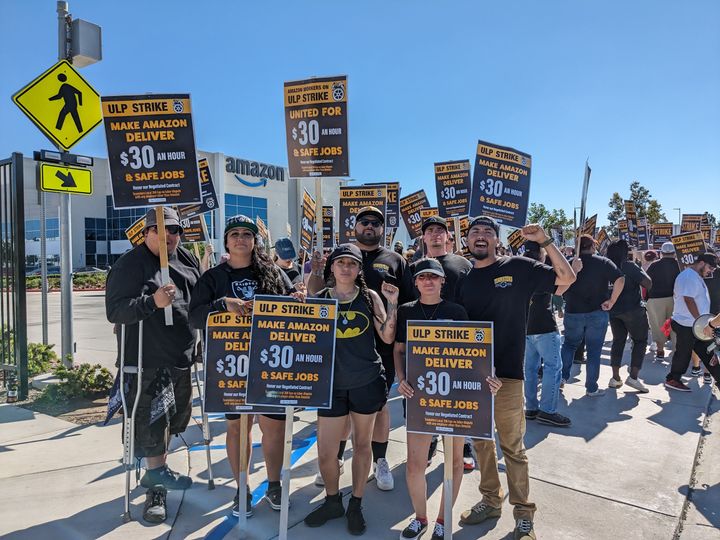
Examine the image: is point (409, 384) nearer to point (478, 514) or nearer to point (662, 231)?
point (478, 514)

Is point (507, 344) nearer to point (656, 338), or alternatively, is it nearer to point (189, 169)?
point (189, 169)

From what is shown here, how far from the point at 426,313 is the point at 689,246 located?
7.21 metres

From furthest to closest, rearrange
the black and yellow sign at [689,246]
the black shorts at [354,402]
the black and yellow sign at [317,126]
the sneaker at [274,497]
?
the black and yellow sign at [689,246]
the black and yellow sign at [317,126]
the sneaker at [274,497]
the black shorts at [354,402]

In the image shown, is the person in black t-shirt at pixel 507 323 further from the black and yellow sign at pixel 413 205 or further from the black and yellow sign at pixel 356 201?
the black and yellow sign at pixel 413 205

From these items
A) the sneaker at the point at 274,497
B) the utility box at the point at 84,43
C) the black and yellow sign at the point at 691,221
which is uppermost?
the utility box at the point at 84,43

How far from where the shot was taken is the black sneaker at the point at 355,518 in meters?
3.28

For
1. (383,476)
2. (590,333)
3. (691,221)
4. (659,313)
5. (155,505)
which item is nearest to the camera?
(155,505)

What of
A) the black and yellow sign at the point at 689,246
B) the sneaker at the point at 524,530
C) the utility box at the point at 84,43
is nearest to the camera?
the sneaker at the point at 524,530

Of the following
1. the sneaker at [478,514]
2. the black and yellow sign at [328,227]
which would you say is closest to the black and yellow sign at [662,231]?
the black and yellow sign at [328,227]

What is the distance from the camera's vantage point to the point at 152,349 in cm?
372

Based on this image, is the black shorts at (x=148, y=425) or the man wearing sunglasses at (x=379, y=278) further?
the man wearing sunglasses at (x=379, y=278)

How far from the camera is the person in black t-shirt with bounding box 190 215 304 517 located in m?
3.53

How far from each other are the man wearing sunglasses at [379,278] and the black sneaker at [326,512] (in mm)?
570

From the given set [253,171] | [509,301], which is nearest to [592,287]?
[509,301]
